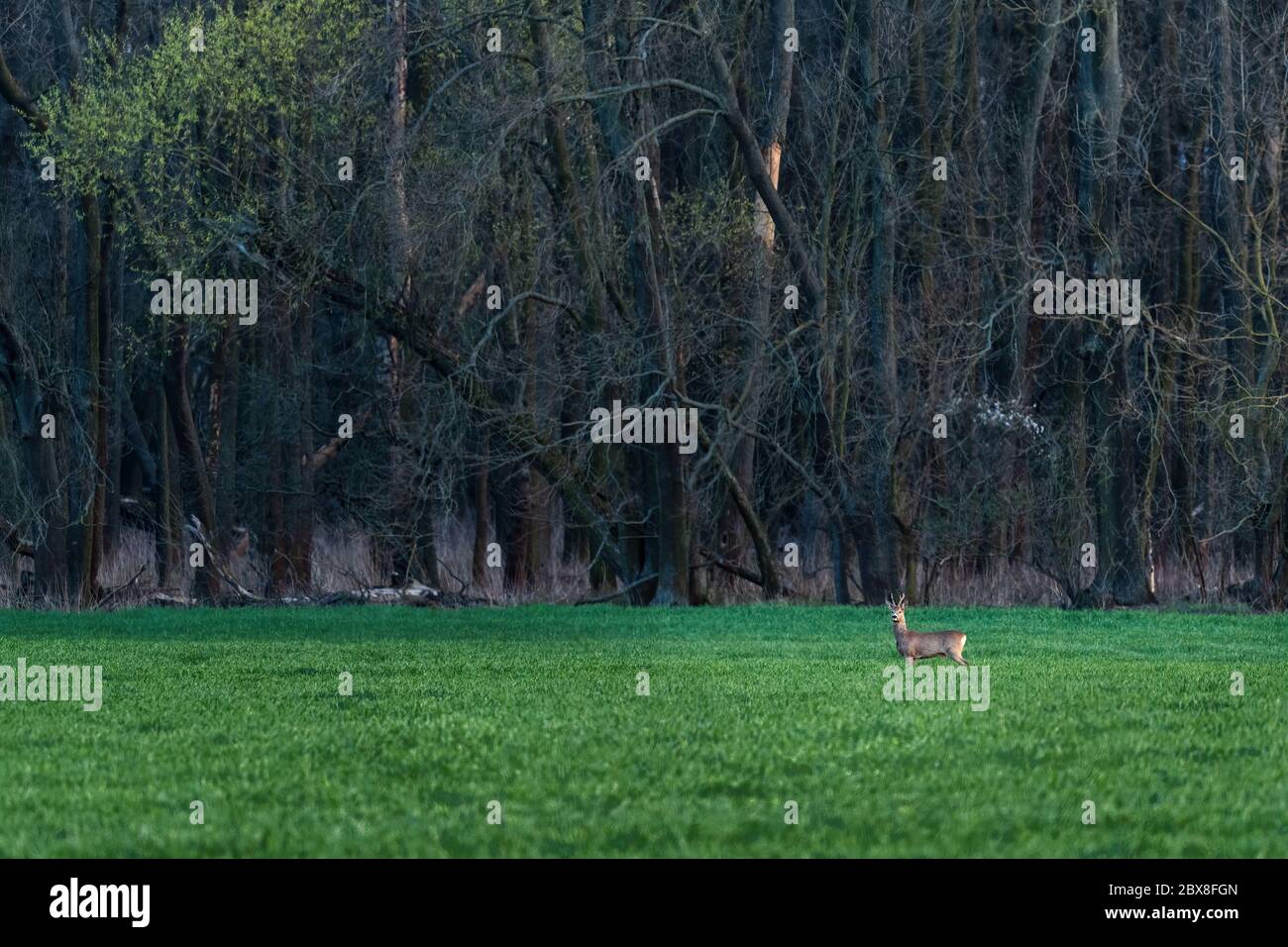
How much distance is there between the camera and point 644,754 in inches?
432

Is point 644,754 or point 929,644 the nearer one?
point 644,754

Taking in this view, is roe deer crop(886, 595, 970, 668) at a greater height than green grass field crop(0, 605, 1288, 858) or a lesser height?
greater

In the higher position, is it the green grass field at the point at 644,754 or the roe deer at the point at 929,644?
the roe deer at the point at 929,644

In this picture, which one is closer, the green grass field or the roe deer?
the green grass field

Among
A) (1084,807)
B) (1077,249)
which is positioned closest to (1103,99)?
(1077,249)

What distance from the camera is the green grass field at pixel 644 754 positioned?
28.2 ft

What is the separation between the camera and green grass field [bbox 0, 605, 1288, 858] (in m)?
8.59

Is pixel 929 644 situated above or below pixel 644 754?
above

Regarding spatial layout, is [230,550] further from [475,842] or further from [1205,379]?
[475,842]

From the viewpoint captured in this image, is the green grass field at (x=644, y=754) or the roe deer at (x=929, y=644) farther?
the roe deer at (x=929, y=644)

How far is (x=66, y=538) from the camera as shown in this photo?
1265 inches

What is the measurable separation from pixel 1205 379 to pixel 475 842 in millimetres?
25745
